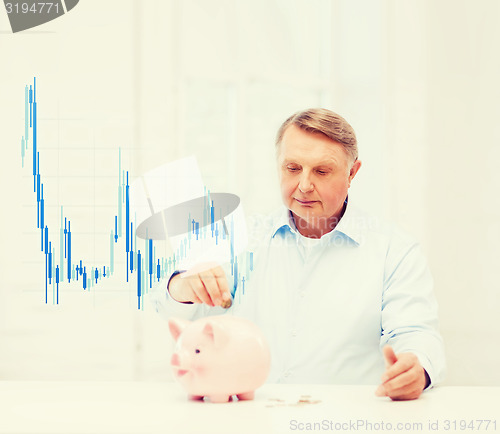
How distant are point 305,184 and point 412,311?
0.28 metres

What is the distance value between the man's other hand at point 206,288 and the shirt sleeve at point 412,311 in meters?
0.28

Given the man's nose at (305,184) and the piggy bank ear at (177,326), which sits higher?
the man's nose at (305,184)

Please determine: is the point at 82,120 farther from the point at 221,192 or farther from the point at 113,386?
the point at 113,386

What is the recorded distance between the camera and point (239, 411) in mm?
711

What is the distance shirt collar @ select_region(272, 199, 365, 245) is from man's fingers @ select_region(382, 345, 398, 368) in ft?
1.49

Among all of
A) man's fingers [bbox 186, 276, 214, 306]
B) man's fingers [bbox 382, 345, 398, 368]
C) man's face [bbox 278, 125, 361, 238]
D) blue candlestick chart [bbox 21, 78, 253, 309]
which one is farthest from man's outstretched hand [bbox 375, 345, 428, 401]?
blue candlestick chart [bbox 21, 78, 253, 309]

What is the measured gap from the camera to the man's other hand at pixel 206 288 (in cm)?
86

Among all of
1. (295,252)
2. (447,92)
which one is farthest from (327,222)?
(447,92)

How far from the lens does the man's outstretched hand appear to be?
2.51 feet

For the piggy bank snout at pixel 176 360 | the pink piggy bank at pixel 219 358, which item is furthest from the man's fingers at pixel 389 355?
the piggy bank snout at pixel 176 360

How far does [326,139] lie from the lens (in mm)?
1116

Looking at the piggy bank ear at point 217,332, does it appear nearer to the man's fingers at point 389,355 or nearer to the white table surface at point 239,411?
the white table surface at point 239,411

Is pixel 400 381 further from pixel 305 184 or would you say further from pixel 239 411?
pixel 305 184

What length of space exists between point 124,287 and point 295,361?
0.54m
